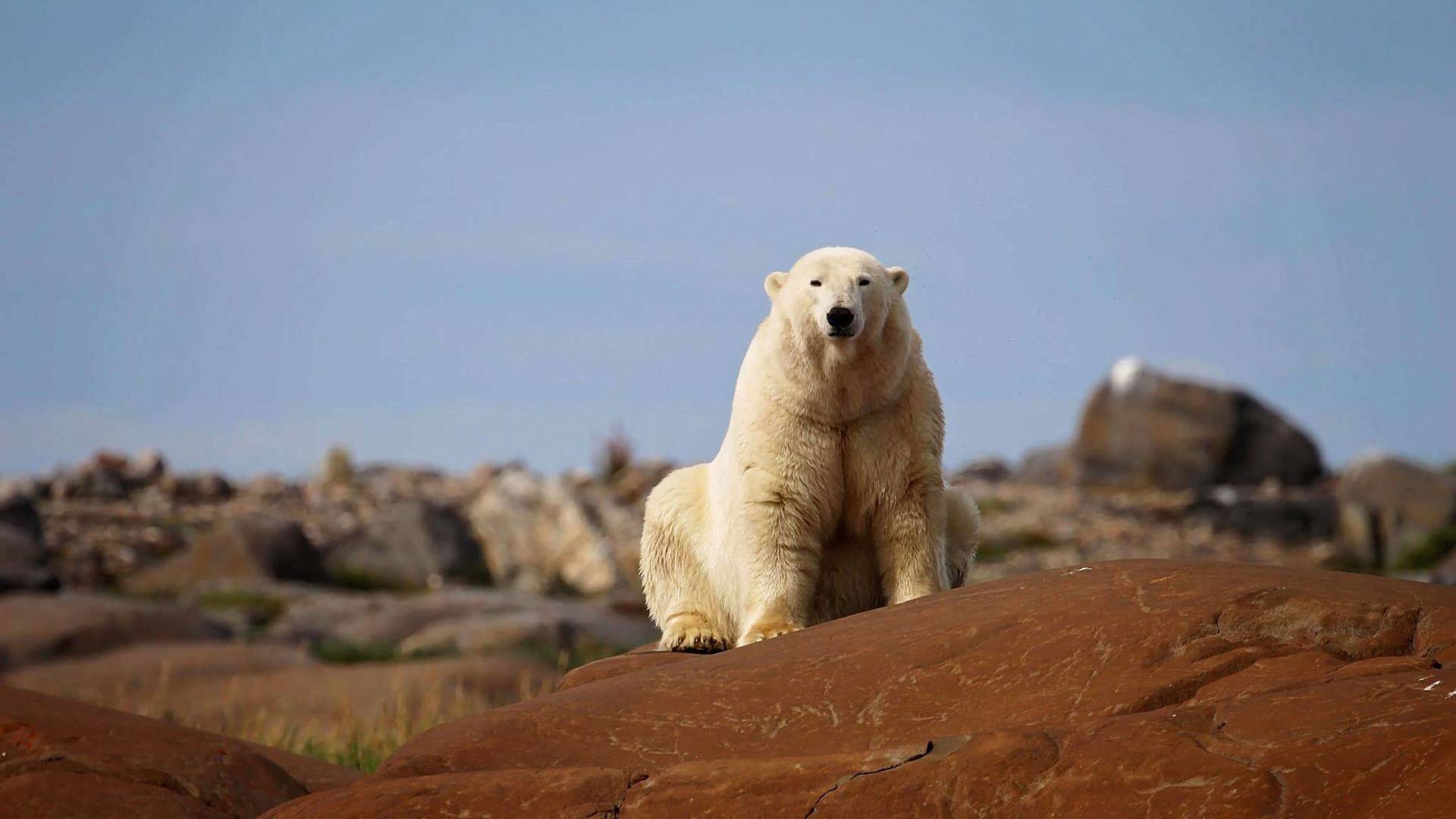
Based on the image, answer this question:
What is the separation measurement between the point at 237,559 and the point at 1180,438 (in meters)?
19.8

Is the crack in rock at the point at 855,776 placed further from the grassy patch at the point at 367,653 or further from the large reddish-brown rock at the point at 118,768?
the grassy patch at the point at 367,653

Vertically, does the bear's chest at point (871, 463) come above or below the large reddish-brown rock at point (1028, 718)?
above

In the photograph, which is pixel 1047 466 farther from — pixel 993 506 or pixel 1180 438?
pixel 993 506

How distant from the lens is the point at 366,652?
19.2 m

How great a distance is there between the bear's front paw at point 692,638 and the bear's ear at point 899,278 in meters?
2.00

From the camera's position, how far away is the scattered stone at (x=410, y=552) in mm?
26969

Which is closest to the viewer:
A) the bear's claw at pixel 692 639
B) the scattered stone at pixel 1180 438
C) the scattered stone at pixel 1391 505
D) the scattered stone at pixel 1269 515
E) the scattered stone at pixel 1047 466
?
the bear's claw at pixel 692 639

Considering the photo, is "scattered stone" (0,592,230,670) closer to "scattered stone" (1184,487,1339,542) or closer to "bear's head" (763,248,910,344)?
"bear's head" (763,248,910,344)

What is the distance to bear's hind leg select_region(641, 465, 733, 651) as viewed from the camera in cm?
773

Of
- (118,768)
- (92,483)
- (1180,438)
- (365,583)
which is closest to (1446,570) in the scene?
(1180,438)

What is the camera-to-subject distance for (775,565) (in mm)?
7215

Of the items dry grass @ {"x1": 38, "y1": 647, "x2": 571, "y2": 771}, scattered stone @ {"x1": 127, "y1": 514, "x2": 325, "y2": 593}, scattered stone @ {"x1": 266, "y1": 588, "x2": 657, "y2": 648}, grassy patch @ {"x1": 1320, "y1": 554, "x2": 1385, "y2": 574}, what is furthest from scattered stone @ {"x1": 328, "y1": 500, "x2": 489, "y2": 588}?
grassy patch @ {"x1": 1320, "y1": 554, "x2": 1385, "y2": 574}

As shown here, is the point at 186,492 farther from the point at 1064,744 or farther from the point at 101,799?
the point at 1064,744

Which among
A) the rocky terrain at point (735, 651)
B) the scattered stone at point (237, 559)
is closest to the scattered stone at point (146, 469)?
the rocky terrain at point (735, 651)
